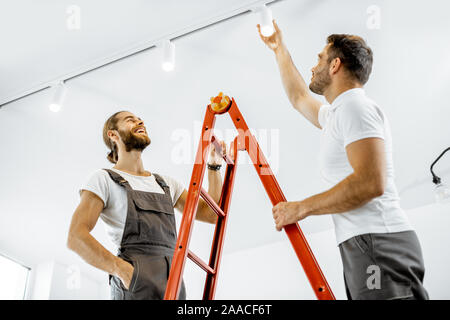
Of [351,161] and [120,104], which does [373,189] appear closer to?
[351,161]

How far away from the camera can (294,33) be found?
2406mm

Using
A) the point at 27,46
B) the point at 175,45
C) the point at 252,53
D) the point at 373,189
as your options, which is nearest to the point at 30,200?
the point at 27,46

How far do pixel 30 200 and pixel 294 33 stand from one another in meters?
3.00

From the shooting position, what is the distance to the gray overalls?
1.51m

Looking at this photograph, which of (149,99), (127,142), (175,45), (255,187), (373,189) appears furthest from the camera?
(255,187)

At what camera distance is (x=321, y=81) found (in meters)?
1.55

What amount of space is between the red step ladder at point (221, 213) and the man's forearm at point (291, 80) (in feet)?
1.24

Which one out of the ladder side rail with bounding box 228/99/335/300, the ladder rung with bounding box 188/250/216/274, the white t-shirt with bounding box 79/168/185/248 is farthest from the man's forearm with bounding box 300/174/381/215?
the white t-shirt with bounding box 79/168/185/248

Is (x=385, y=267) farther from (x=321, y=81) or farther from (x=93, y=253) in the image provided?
(x=93, y=253)

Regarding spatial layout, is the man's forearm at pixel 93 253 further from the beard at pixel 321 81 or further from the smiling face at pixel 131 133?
the beard at pixel 321 81

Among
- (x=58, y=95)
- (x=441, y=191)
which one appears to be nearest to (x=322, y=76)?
(x=58, y=95)

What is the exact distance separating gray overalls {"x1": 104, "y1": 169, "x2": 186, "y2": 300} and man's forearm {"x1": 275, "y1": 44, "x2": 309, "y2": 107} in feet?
2.43

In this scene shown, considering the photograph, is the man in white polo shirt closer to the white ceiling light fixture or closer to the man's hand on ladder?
the man's hand on ladder
